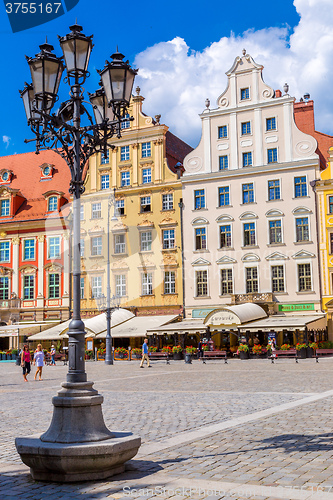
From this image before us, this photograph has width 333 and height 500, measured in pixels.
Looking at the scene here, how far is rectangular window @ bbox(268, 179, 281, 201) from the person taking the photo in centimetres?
3859

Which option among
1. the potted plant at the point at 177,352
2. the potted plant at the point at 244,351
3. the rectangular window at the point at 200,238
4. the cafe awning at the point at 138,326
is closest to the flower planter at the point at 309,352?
the potted plant at the point at 244,351

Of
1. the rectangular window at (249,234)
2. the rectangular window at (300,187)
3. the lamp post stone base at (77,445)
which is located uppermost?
the rectangular window at (300,187)

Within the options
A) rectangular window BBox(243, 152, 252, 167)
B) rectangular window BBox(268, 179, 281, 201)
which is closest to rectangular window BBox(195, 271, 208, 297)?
rectangular window BBox(268, 179, 281, 201)

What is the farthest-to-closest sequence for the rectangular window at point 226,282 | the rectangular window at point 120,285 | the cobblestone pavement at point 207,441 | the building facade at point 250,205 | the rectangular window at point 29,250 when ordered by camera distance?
1. the rectangular window at point 29,250
2. the rectangular window at point 120,285
3. the rectangular window at point 226,282
4. the building facade at point 250,205
5. the cobblestone pavement at point 207,441

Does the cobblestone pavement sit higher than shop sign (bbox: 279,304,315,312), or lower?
lower

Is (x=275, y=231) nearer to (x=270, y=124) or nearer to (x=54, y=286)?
(x=270, y=124)

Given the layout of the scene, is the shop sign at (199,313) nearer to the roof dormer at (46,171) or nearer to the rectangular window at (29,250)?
the rectangular window at (29,250)

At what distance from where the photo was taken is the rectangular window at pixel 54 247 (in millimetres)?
45281

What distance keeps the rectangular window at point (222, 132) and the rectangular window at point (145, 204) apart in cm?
667

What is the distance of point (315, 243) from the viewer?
37.1 m

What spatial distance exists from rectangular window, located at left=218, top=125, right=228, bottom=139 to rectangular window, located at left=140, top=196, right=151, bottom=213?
6.67 metres

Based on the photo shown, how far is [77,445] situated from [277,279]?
32723mm

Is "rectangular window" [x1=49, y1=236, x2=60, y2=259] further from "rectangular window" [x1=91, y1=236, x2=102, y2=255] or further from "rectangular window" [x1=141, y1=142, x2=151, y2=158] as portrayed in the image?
"rectangular window" [x1=141, y1=142, x2=151, y2=158]

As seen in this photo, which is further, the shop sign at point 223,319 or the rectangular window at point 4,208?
the rectangular window at point 4,208
